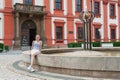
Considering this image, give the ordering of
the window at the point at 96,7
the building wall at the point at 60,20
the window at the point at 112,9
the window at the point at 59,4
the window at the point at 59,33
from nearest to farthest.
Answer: the building wall at the point at 60,20, the window at the point at 59,33, the window at the point at 59,4, the window at the point at 96,7, the window at the point at 112,9

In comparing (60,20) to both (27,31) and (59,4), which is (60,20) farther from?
(27,31)

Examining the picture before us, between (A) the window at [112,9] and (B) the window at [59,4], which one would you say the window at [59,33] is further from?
(A) the window at [112,9]

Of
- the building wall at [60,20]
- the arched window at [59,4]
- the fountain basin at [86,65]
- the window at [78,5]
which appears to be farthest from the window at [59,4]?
the fountain basin at [86,65]

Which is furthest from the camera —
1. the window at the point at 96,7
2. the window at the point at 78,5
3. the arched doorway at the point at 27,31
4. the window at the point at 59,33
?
the window at the point at 96,7

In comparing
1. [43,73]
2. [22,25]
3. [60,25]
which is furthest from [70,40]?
[43,73]

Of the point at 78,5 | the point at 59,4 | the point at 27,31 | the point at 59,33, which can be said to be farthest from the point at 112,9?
the point at 27,31

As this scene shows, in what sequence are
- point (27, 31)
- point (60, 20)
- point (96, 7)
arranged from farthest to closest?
point (96, 7) < point (60, 20) < point (27, 31)

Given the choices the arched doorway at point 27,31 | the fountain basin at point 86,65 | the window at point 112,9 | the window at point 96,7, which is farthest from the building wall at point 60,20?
the fountain basin at point 86,65

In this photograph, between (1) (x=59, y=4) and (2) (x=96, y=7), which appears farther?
(2) (x=96, y=7)

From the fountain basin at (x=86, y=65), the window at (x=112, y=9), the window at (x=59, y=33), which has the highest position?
the window at (x=112, y=9)

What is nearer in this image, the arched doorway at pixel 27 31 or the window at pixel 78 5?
the arched doorway at pixel 27 31

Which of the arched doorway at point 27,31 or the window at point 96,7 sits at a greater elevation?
the window at point 96,7

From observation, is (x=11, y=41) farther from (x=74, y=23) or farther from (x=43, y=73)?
(x=43, y=73)

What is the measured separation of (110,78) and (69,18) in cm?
2905
